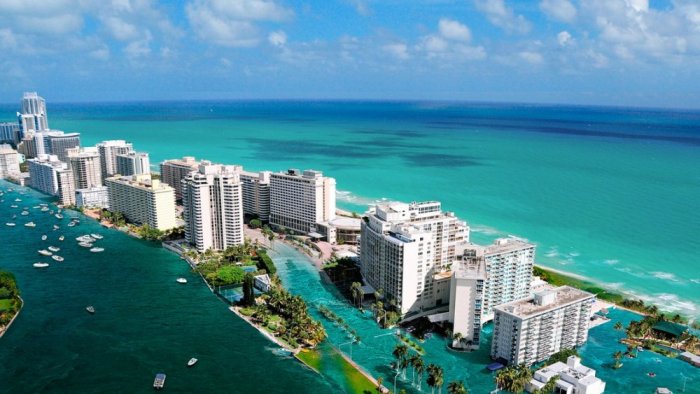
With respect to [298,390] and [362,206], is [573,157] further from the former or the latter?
[298,390]

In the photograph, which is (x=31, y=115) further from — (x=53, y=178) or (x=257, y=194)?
(x=257, y=194)

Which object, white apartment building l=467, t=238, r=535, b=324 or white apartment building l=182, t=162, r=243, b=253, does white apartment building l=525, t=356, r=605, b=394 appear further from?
white apartment building l=182, t=162, r=243, b=253

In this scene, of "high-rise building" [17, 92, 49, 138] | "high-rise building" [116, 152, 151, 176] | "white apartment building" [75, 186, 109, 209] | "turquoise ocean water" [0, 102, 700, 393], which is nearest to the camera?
"turquoise ocean water" [0, 102, 700, 393]

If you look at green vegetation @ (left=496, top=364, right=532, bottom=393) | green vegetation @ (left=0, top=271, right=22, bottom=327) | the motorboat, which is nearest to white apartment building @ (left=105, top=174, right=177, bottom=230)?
A: green vegetation @ (left=0, top=271, right=22, bottom=327)

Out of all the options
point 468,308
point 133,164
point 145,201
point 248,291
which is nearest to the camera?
point 468,308

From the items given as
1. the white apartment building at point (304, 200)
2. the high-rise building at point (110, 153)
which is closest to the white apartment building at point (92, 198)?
the high-rise building at point (110, 153)

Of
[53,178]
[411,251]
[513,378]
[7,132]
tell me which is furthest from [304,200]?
[7,132]
